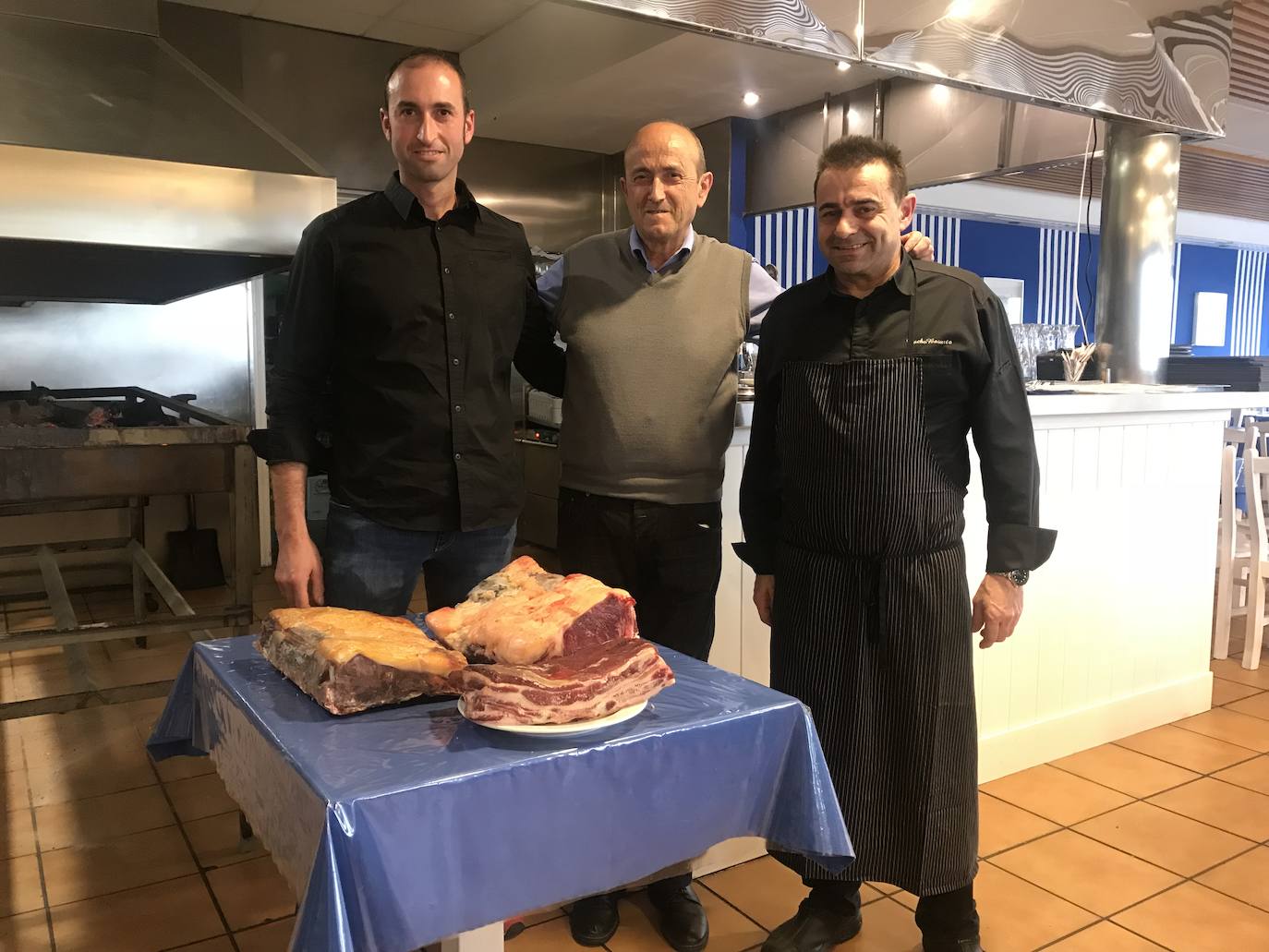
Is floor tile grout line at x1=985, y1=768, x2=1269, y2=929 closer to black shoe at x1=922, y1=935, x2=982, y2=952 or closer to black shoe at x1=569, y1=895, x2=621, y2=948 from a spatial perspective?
black shoe at x1=922, y1=935, x2=982, y2=952

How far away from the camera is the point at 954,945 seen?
2107mm

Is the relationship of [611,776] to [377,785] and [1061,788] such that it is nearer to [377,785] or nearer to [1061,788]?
[377,785]

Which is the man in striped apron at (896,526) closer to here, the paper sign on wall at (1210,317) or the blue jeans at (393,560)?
the blue jeans at (393,560)

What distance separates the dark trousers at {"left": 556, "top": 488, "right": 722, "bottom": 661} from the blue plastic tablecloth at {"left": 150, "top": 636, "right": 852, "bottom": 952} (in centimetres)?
71

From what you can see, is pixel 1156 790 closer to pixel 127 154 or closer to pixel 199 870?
pixel 199 870

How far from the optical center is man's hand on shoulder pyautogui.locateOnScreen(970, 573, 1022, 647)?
6.86 ft

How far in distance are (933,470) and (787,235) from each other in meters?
5.53

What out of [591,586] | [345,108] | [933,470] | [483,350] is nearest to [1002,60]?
[933,470]

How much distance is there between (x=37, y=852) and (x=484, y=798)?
2262mm

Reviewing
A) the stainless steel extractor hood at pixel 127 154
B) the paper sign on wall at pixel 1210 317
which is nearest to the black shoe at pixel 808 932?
the stainless steel extractor hood at pixel 127 154

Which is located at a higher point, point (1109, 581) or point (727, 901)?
point (1109, 581)

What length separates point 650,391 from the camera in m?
2.15

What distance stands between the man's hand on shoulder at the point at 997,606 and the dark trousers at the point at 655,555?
573 millimetres

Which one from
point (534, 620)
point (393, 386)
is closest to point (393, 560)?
point (393, 386)
